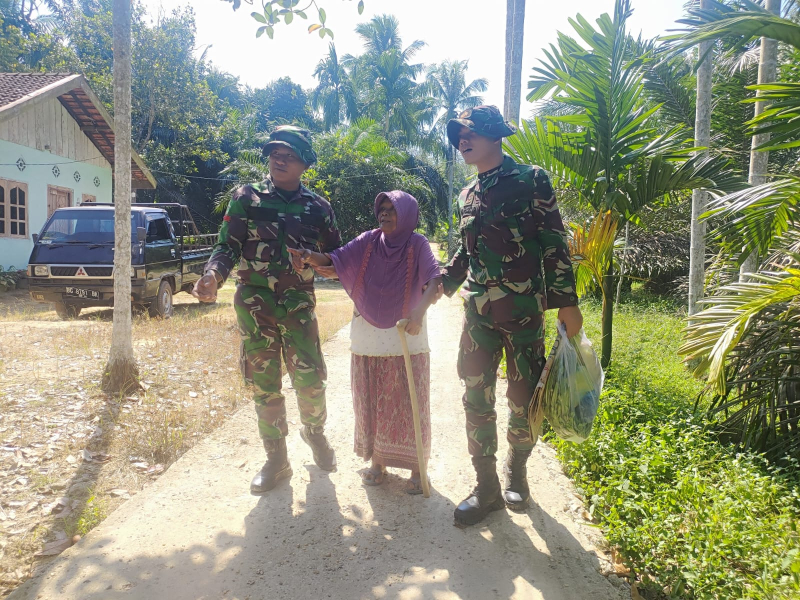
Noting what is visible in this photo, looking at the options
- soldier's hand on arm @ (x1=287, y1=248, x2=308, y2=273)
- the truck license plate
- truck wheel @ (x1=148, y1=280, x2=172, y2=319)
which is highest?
soldier's hand on arm @ (x1=287, y1=248, x2=308, y2=273)

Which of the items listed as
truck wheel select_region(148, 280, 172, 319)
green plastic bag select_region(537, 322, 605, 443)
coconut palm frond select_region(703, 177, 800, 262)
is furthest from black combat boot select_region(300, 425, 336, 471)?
truck wheel select_region(148, 280, 172, 319)

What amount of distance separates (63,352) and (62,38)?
22408 mm

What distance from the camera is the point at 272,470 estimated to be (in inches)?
140

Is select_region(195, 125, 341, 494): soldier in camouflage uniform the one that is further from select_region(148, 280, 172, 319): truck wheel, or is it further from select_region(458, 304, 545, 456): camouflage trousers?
select_region(148, 280, 172, 319): truck wheel

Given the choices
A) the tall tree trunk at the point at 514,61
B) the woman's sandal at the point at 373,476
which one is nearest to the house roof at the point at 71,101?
the tall tree trunk at the point at 514,61

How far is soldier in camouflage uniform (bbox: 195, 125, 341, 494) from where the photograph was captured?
11.2 feet

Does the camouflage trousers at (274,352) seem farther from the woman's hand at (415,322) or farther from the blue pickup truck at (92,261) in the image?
the blue pickup truck at (92,261)

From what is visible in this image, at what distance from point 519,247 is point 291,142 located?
1487mm

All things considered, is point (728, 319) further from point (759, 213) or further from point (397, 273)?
point (397, 273)

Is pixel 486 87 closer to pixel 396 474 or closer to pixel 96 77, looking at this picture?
pixel 96 77

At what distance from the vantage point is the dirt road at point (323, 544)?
8.32 ft

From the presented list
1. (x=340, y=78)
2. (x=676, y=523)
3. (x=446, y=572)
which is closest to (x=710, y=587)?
(x=676, y=523)

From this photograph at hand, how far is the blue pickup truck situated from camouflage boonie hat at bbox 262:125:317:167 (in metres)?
6.21

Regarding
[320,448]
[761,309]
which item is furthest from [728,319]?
[320,448]
